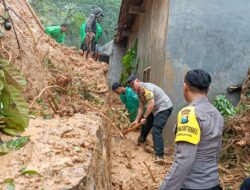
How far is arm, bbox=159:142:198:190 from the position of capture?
2455 millimetres

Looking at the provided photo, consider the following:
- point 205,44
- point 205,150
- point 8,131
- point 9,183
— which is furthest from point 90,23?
point 9,183

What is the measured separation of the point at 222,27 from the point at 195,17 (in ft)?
2.24

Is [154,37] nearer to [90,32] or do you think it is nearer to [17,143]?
[90,32]

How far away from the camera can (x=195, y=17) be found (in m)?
7.77

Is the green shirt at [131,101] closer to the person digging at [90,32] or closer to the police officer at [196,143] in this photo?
the person digging at [90,32]

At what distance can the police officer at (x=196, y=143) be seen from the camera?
2.46 metres

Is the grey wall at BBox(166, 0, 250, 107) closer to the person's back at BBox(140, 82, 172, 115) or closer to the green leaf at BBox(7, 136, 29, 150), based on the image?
the person's back at BBox(140, 82, 172, 115)

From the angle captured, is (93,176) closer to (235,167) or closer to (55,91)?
(55,91)

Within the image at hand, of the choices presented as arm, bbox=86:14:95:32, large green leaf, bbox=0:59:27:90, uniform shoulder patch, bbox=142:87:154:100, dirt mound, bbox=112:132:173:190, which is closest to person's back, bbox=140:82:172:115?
uniform shoulder patch, bbox=142:87:154:100

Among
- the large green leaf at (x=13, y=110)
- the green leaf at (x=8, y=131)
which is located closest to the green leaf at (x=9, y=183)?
the green leaf at (x=8, y=131)

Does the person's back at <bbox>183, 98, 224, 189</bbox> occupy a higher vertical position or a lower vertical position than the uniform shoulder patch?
higher

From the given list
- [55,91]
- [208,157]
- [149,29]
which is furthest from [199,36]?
[208,157]

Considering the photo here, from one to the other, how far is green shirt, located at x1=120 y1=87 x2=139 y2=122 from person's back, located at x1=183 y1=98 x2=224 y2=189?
194 inches

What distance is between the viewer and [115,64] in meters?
20.2
